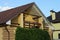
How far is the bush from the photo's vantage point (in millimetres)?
23358

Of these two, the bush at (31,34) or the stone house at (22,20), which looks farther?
the bush at (31,34)

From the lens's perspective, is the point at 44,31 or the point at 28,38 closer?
the point at 28,38

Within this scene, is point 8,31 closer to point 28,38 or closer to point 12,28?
point 12,28

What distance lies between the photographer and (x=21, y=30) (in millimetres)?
23531

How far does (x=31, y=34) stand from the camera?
2439cm

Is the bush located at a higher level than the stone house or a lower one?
lower

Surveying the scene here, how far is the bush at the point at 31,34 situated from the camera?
76.6ft

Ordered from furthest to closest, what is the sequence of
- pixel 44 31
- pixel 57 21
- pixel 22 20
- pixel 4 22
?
pixel 57 21, pixel 44 31, pixel 22 20, pixel 4 22

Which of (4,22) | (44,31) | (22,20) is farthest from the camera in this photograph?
(44,31)

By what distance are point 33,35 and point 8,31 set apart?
3013 mm

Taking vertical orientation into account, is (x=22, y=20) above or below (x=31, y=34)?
above

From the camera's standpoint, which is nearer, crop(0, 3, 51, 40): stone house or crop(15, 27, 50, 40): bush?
crop(0, 3, 51, 40): stone house

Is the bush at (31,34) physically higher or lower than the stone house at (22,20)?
lower

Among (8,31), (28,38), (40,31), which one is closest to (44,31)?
(40,31)
